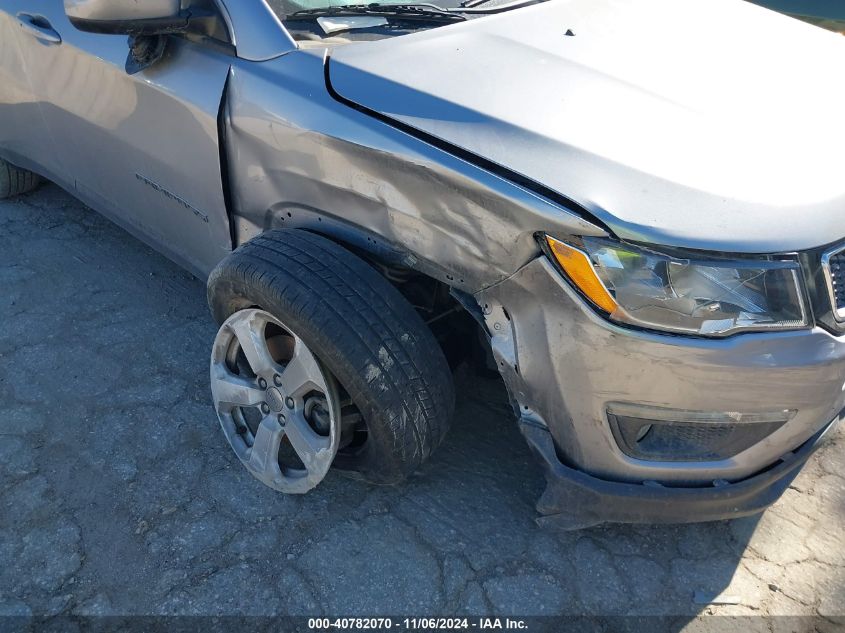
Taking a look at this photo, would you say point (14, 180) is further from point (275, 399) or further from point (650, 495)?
point (650, 495)

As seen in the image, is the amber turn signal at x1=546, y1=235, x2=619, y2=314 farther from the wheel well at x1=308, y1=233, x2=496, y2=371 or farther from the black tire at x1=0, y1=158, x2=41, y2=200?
the black tire at x1=0, y1=158, x2=41, y2=200

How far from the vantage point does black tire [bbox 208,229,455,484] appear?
6.37ft

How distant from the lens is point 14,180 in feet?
12.6

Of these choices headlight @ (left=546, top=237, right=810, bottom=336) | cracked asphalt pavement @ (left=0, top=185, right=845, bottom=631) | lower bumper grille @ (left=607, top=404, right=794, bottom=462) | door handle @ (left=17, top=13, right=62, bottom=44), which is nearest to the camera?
headlight @ (left=546, top=237, right=810, bottom=336)

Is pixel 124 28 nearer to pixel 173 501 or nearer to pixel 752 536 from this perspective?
pixel 173 501

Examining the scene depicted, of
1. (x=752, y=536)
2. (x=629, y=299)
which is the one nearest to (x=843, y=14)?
(x=752, y=536)

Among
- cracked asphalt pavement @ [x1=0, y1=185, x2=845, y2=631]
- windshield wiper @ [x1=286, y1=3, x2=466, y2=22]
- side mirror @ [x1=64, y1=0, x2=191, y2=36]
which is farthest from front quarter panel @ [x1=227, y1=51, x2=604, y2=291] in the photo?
cracked asphalt pavement @ [x1=0, y1=185, x2=845, y2=631]

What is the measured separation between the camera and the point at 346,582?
2086mm

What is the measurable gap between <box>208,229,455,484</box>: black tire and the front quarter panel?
12 centimetres

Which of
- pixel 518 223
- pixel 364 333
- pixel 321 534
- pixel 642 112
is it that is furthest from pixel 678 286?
pixel 321 534

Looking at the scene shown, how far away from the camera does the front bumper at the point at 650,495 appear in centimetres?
183

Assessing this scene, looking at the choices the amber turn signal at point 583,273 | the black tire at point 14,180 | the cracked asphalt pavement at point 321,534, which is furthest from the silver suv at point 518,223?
the black tire at point 14,180

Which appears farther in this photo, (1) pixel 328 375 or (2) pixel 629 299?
(1) pixel 328 375

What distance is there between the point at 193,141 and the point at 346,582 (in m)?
1.38
